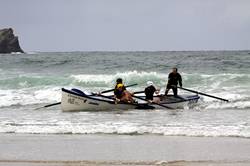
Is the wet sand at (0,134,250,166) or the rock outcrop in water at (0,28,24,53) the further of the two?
the rock outcrop in water at (0,28,24,53)

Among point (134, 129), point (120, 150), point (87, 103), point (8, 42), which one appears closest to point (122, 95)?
point (87, 103)

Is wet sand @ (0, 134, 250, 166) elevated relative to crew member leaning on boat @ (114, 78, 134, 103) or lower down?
elevated

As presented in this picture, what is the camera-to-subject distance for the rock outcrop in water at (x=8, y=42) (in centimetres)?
11619

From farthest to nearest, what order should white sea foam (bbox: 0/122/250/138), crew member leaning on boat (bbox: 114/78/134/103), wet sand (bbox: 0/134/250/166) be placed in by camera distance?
crew member leaning on boat (bbox: 114/78/134/103), white sea foam (bbox: 0/122/250/138), wet sand (bbox: 0/134/250/166)

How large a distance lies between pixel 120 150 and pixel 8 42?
114 m

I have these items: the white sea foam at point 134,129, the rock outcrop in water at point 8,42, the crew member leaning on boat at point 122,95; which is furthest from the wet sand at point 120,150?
the rock outcrop in water at point 8,42

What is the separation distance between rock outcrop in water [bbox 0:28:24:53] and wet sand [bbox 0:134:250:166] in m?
110

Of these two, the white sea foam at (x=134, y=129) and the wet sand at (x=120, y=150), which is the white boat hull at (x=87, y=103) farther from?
the wet sand at (x=120, y=150)

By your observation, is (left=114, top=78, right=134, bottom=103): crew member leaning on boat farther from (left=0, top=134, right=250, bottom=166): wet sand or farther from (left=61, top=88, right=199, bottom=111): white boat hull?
(left=0, top=134, right=250, bottom=166): wet sand

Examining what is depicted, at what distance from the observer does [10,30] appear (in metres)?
119

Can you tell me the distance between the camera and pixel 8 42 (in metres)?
118

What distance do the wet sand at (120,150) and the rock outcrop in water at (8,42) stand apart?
109746 mm

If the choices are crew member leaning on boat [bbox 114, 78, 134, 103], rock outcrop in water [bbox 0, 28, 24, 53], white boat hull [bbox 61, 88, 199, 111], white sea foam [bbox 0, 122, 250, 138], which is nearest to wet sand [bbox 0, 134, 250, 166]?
white sea foam [bbox 0, 122, 250, 138]

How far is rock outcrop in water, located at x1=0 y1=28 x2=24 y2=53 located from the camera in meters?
116
